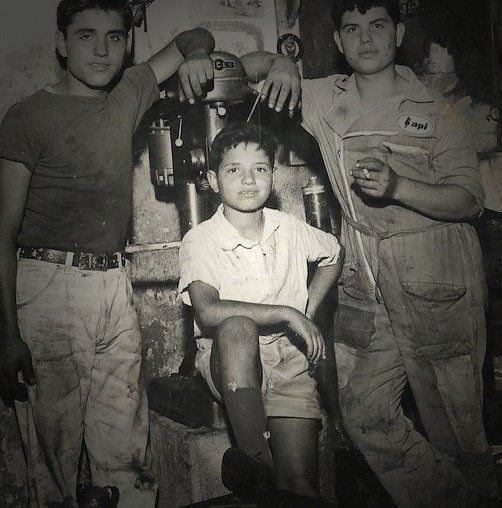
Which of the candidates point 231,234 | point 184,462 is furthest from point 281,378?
point 231,234

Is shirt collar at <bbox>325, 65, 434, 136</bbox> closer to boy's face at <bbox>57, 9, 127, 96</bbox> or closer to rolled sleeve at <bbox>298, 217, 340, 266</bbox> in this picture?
rolled sleeve at <bbox>298, 217, 340, 266</bbox>

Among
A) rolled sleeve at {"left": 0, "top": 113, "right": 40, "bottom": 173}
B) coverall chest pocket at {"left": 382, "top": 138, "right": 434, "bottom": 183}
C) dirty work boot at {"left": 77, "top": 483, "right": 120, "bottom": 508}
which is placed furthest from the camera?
coverall chest pocket at {"left": 382, "top": 138, "right": 434, "bottom": 183}

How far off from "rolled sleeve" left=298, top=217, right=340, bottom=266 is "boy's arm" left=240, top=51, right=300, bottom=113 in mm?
479

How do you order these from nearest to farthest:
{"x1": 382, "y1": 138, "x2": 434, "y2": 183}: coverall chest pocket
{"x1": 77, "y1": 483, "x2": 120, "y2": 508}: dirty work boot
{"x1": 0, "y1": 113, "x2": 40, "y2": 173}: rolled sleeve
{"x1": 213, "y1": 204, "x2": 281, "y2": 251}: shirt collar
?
1. {"x1": 0, "y1": 113, "x2": 40, "y2": 173}: rolled sleeve
2. {"x1": 77, "y1": 483, "x2": 120, "y2": 508}: dirty work boot
3. {"x1": 213, "y1": 204, "x2": 281, "y2": 251}: shirt collar
4. {"x1": 382, "y1": 138, "x2": 434, "y2": 183}: coverall chest pocket

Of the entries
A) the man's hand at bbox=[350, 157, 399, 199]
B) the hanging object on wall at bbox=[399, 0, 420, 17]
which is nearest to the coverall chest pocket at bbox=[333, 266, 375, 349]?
the man's hand at bbox=[350, 157, 399, 199]

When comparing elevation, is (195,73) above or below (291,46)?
below

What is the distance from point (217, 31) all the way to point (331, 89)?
1.66 ft

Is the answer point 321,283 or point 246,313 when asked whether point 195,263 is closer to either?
point 246,313

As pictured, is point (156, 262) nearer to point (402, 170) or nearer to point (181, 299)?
point (181, 299)

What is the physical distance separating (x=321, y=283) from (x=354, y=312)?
0.62 ft

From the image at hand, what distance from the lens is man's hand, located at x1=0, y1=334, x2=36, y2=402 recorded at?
83.7 inches

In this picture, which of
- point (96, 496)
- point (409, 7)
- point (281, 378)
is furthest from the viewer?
point (409, 7)

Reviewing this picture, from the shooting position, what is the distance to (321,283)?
2.42m

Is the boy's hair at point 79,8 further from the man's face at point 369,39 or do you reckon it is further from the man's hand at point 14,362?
the man's hand at point 14,362
